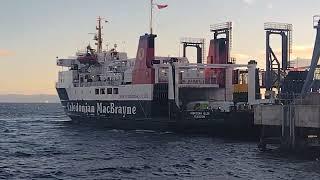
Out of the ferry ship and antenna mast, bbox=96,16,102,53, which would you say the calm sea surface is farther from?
antenna mast, bbox=96,16,102,53

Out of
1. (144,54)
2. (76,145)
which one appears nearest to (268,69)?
(144,54)

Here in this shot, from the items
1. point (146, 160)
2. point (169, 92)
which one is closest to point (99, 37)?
point (169, 92)

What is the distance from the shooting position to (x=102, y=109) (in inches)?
2635

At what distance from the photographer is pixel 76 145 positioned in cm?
4709

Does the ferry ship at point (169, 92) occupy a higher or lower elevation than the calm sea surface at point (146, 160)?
higher

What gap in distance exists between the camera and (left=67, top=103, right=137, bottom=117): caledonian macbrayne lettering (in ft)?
201

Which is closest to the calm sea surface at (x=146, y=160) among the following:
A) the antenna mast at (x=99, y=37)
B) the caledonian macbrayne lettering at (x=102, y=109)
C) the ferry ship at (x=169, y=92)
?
the ferry ship at (x=169, y=92)

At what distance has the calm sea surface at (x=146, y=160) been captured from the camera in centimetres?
3019

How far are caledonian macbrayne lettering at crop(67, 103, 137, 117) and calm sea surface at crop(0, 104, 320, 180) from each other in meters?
8.60

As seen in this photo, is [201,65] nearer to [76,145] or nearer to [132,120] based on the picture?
[132,120]

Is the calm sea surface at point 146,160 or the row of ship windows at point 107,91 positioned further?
the row of ship windows at point 107,91

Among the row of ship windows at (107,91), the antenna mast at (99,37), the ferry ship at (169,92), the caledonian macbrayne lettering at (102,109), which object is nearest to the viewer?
the ferry ship at (169,92)

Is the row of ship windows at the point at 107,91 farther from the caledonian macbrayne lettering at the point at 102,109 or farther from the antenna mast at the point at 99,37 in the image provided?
the antenna mast at the point at 99,37

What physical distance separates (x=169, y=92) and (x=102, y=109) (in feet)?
44.6
